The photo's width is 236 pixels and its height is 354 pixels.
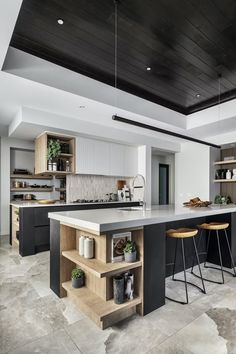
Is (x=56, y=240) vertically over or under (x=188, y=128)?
under

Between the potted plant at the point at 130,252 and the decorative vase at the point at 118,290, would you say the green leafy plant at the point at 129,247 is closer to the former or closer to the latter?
the potted plant at the point at 130,252

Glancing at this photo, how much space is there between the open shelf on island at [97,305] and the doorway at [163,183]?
6.18 meters

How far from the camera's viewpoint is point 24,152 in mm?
5953

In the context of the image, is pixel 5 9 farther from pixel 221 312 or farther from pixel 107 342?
pixel 221 312

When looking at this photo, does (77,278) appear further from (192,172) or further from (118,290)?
(192,172)

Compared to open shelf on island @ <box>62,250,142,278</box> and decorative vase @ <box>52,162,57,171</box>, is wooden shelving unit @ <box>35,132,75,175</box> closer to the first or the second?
decorative vase @ <box>52,162,57,171</box>

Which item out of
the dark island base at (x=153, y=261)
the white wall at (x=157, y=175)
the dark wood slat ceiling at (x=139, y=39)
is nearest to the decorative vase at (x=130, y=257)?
the dark island base at (x=153, y=261)

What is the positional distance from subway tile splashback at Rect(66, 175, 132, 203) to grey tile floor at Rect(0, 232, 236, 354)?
9.32 feet

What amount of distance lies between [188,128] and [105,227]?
4.17m

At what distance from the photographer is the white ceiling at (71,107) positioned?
2.86 metres

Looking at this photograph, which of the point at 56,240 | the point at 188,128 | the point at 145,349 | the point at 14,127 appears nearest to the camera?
the point at 145,349

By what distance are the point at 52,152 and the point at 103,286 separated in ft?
10.5

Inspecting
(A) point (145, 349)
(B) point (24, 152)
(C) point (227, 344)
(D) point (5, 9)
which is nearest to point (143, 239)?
(A) point (145, 349)

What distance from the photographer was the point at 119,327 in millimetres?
1894
